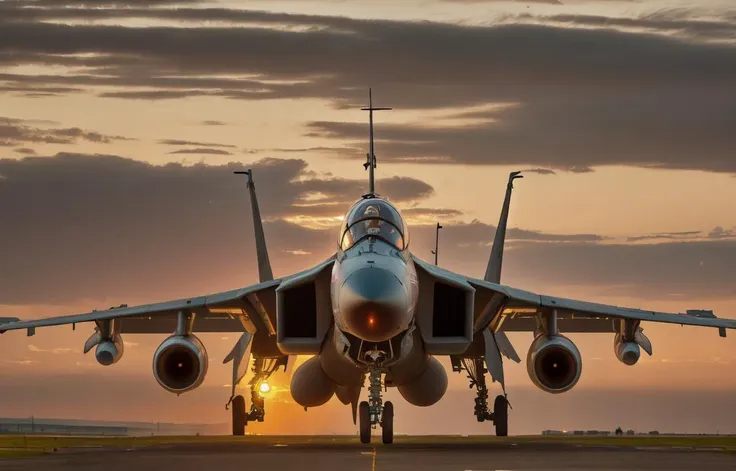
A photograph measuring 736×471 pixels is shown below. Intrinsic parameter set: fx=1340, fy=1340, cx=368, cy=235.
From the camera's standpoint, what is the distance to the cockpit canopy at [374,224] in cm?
2500

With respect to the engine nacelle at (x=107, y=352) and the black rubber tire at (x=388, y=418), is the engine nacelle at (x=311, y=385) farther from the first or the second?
the engine nacelle at (x=107, y=352)

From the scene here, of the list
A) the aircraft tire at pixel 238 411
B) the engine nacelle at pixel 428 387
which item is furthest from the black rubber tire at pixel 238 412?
the engine nacelle at pixel 428 387

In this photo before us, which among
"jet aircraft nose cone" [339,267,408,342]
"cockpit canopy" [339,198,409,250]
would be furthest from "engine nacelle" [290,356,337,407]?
"jet aircraft nose cone" [339,267,408,342]

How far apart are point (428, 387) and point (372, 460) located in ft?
32.1

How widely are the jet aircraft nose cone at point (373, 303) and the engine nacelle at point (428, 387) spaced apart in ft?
18.9

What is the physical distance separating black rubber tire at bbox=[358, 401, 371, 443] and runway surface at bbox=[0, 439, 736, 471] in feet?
7.55

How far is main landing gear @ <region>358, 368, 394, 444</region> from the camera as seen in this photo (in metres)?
26.0

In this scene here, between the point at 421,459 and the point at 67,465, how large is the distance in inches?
212

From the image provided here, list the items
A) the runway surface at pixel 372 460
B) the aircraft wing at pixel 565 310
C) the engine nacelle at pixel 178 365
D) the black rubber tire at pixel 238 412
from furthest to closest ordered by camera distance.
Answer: the black rubber tire at pixel 238 412
the aircraft wing at pixel 565 310
the engine nacelle at pixel 178 365
the runway surface at pixel 372 460

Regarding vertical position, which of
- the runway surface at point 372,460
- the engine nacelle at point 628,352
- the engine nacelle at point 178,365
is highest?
the engine nacelle at point 628,352

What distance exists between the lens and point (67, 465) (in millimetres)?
Result: 19609

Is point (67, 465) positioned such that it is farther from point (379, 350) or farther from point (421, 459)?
point (379, 350)

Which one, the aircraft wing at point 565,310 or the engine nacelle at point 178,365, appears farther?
the aircraft wing at point 565,310

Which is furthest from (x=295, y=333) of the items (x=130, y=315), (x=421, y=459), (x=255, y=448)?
(x=421, y=459)
